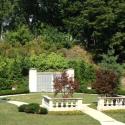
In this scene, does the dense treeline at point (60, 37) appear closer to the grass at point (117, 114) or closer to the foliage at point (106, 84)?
the foliage at point (106, 84)

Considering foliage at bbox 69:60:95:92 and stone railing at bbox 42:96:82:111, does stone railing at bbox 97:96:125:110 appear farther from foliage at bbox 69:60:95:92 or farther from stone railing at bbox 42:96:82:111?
foliage at bbox 69:60:95:92

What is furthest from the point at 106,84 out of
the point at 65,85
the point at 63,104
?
the point at 63,104

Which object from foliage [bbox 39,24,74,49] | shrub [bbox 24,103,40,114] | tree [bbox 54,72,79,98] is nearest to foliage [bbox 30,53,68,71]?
foliage [bbox 39,24,74,49]

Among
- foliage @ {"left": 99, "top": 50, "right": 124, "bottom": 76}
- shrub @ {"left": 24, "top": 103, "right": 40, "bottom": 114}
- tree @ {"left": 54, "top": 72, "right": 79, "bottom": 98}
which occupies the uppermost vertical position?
foliage @ {"left": 99, "top": 50, "right": 124, "bottom": 76}

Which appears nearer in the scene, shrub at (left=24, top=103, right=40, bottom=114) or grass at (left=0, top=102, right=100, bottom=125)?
grass at (left=0, top=102, right=100, bottom=125)

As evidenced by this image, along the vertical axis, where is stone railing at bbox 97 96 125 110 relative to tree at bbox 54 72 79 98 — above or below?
below

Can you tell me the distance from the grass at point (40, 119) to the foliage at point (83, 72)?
2372 cm

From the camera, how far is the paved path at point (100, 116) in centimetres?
3472

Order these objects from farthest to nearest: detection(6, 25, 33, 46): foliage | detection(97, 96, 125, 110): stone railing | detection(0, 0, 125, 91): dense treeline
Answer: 1. detection(6, 25, 33, 46): foliage
2. detection(0, 0, 125, 91): dense treeline
3. detection(97, 96, 125, 110): stone railing

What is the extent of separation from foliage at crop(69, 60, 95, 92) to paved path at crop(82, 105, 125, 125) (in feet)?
64.0

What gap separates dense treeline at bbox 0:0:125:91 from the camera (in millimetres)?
62750

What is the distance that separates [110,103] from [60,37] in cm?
4002

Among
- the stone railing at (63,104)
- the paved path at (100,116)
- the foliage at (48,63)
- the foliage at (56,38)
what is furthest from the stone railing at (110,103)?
the foliage at (56,38)

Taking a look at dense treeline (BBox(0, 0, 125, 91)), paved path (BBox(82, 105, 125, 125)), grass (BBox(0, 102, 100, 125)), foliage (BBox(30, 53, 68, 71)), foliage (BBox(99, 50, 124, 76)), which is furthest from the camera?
foliage (BBox(99, 50, 124, 76))
